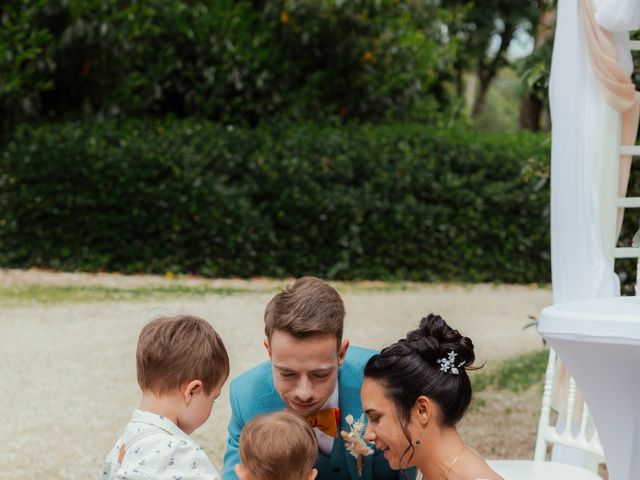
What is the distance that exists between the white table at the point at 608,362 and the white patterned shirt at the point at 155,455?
923mm

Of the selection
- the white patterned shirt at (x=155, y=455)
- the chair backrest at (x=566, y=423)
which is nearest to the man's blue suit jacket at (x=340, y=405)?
the white patterned shirt at (x=155, y=455)

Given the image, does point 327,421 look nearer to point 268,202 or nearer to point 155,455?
point 155,455

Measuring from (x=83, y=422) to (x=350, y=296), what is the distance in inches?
188

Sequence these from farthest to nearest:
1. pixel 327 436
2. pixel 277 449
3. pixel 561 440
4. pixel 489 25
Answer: pixel 489 25
pixel 561 440
pixel 327 436
pixel 277 449

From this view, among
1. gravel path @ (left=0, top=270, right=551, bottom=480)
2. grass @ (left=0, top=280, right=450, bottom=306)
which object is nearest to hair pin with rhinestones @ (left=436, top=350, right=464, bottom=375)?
gravel path @ (left=0, top=270, right=551, bottom=480)

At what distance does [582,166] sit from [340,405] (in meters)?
1.58

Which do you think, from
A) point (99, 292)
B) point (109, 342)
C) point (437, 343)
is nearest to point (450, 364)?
point (437, 343)

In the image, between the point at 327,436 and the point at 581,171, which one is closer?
the point at 327,436

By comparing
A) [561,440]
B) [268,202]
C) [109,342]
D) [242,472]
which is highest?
[242,472]

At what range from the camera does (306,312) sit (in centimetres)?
277

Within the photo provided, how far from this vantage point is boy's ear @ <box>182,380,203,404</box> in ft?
8.62

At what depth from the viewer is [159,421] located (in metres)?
2.58

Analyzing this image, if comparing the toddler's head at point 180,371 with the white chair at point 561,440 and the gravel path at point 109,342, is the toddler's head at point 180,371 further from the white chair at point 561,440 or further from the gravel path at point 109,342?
the gravel path at point 109,342

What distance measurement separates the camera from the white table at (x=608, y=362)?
216 centimetres
